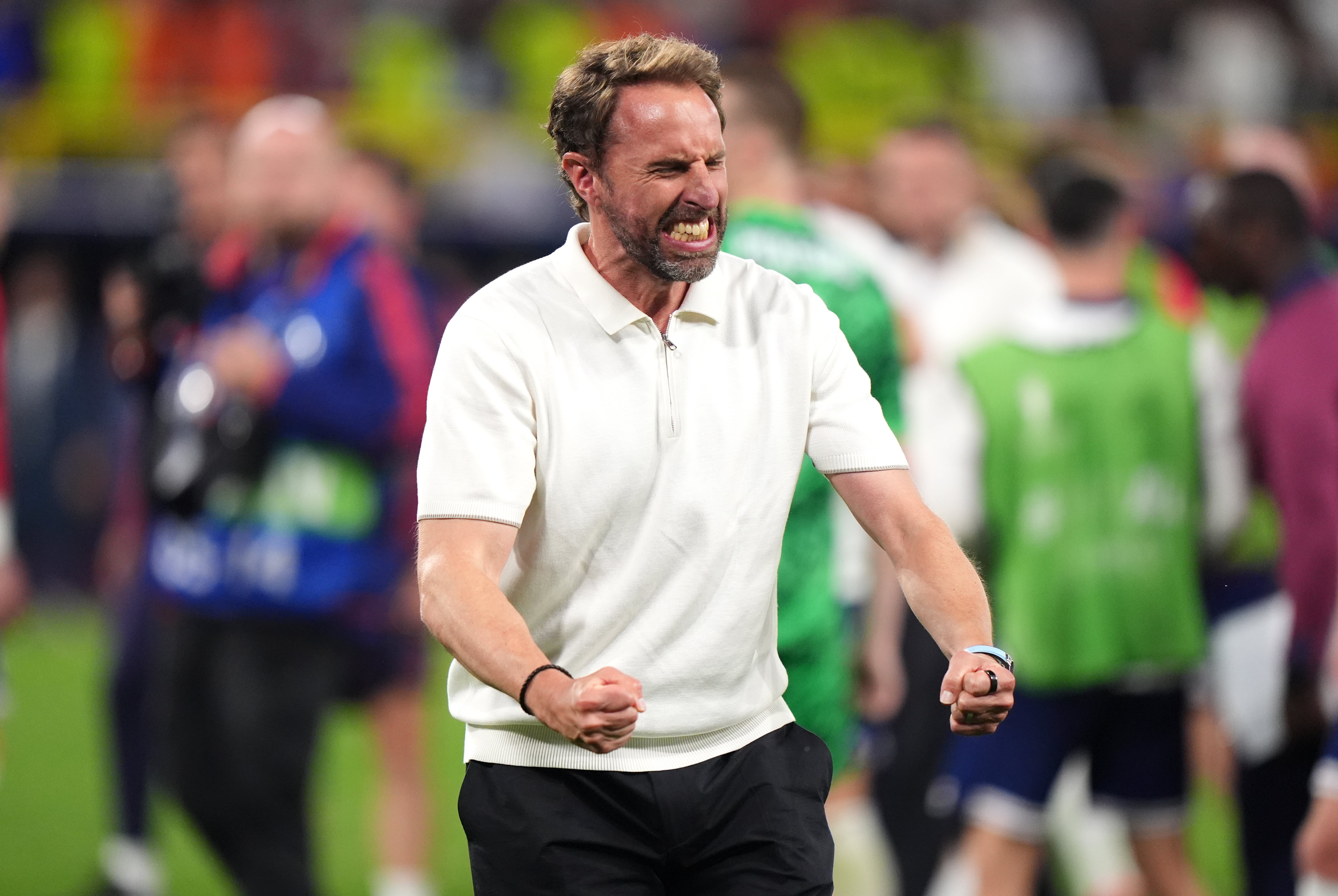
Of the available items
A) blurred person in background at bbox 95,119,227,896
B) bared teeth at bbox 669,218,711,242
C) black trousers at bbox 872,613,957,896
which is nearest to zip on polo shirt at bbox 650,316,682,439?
bared teeth at bbox 669,218,711,242

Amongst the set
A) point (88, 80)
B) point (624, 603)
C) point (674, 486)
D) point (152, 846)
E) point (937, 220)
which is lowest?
point (152, 846)

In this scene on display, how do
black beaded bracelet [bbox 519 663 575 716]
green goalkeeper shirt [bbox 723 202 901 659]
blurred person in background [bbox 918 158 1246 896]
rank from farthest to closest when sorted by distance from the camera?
blurred person in background [bbox 918 158 1246 896] → green goalkeeper shirt [bbox 723 202 901 659] → black beaded bracelet [bbox 519 663 575 716]

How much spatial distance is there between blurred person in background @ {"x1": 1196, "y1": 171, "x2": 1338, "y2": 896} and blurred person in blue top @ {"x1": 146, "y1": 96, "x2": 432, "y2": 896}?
2.42 m

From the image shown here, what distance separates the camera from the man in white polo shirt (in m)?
2.78

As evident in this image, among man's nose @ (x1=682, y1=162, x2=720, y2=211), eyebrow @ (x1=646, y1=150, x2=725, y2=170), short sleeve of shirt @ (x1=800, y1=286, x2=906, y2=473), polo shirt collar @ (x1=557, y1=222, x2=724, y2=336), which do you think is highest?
eyebrow @ (x1=646, y1=150, x2=725, y2=170)

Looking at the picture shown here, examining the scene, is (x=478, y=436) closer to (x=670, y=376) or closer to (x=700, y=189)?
(x=670, y=376)

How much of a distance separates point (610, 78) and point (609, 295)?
338 mm

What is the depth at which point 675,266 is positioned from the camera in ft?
9.37

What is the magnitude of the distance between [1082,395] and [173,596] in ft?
8.68

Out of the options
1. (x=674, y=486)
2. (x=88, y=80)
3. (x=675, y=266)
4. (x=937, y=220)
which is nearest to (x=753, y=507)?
(x=674, y=486)

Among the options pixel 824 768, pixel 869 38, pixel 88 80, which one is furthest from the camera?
pixel 869 38

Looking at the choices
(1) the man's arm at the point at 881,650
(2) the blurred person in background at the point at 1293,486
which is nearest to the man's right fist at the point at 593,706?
(2) the blurred person in background at the point at 1293,486

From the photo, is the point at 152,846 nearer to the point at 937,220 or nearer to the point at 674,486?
the point at 937,220

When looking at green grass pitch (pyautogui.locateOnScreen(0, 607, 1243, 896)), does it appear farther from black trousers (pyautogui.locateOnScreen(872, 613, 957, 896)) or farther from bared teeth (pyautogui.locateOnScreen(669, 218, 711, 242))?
bared teeth (pyautogui.locateOnScreen(669, 218, 711, 242))
